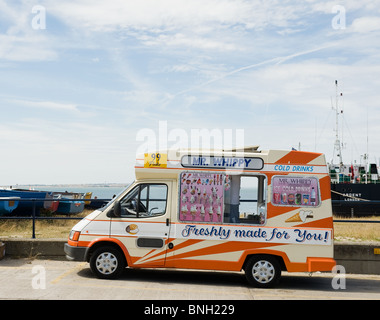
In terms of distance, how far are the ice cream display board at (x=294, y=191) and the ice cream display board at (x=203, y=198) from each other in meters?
1.08

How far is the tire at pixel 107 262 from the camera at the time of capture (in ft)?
30.3

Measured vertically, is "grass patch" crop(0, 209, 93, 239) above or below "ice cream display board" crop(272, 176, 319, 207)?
below

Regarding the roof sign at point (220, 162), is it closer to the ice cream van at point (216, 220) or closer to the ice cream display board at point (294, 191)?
the ice cream van at point (216, 220)

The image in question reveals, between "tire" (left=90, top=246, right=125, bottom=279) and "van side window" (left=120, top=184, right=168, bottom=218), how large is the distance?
0.77 metres

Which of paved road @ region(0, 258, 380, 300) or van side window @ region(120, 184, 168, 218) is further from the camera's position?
van side window @ region(120, 184, 168, 218)

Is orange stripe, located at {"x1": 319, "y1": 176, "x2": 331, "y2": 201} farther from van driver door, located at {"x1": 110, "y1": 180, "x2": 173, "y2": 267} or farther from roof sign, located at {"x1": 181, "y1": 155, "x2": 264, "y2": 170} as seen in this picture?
van driver door, located at {"x1": 110, "y1": 180, "x2": 173, "y2": 267}

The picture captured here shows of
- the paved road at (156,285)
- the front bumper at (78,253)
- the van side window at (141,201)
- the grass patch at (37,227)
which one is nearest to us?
the paved road at (156,285)

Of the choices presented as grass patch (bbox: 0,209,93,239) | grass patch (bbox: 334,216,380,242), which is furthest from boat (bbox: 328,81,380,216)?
grass patch (bbox: 0,209,93,239)

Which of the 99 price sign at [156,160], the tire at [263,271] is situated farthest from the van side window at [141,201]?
the tire at [263,271]

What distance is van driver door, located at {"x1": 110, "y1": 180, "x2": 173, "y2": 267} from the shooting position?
9242mm

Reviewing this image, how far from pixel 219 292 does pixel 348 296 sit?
2376 mm

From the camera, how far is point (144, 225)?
30.5 ft

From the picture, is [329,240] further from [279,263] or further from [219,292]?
[219,292]

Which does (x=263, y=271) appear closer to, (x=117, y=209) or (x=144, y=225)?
(x=144, y=225)
